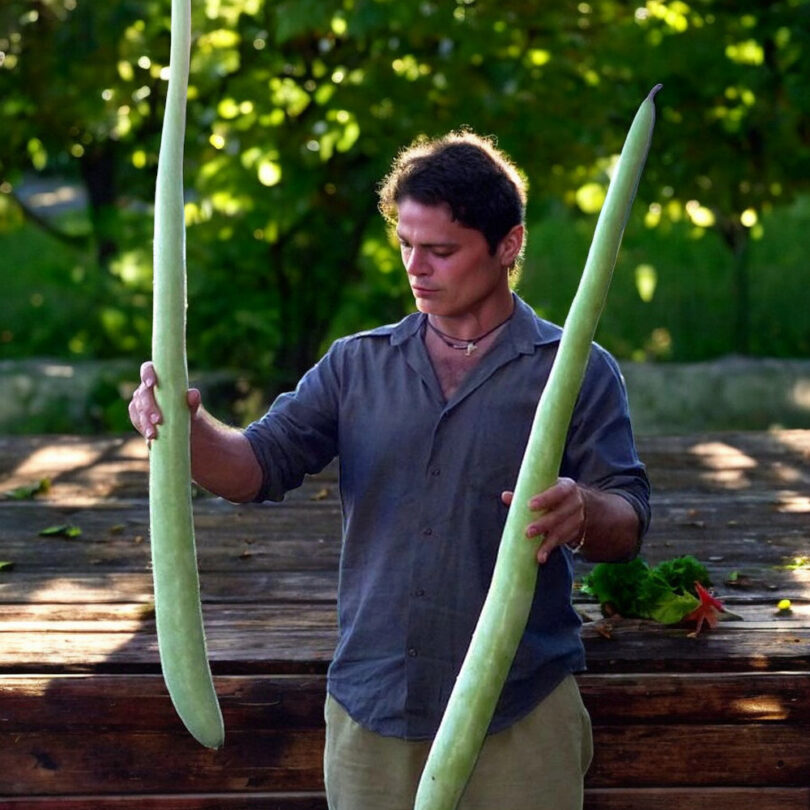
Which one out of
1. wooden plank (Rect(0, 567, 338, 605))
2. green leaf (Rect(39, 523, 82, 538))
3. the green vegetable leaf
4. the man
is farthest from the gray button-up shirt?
green leaf (Rect(39, 523, 82, 538))

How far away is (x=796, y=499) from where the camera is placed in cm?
511

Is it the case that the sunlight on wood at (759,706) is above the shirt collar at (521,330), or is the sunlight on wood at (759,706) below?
below

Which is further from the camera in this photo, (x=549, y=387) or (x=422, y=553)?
(x=422, y=553)

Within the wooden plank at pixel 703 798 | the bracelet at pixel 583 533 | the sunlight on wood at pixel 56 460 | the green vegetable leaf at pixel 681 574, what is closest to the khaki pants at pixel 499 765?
the bracelet at pixel 583 533

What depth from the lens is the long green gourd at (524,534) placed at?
2.03m

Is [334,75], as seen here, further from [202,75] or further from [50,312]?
[50,312]

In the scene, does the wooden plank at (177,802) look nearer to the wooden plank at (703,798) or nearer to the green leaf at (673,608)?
the wooden plank at (703,798)

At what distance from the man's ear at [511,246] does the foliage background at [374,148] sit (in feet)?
13.5

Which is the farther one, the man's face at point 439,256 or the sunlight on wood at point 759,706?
the sunlight on wood at point 759,706

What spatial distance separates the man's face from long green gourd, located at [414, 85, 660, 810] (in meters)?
0.54

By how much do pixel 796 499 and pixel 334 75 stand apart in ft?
11.8

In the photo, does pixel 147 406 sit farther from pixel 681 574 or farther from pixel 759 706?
pixel 681 574

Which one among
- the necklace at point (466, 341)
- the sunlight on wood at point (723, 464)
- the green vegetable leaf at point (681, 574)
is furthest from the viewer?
the sunlight on wood at point (723, 464)

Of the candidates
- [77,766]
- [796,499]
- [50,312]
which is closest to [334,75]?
[50,312]
